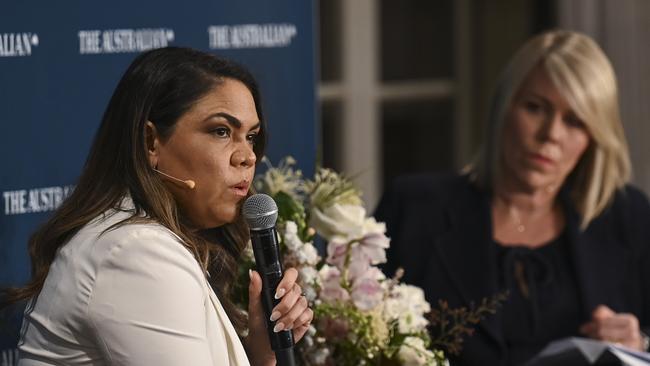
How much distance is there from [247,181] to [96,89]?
0.59m

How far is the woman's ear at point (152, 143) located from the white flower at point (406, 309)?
0.75m

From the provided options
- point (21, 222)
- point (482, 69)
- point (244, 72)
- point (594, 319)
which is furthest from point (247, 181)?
point (482, 69)

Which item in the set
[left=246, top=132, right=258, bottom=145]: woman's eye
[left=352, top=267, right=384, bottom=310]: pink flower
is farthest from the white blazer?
[left=352, top=267, right=384, bottom=310]: pink flower

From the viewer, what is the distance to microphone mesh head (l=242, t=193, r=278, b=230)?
174 centimetres

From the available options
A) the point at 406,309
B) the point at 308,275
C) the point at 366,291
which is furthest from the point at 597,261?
the point at 308,275

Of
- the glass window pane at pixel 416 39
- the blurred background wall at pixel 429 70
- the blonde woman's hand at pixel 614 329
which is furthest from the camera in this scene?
the glass window pane at pixel 416 39

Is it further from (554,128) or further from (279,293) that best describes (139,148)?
(554,128)

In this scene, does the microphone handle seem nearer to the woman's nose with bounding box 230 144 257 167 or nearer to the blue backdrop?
the woman's nose with bounding box 230 144 257 167

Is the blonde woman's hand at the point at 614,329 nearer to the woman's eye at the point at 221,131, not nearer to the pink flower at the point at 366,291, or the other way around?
the pink flower at the point at 366,291

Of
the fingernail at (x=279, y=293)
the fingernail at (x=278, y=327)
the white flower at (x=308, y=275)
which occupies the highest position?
the fingernail at (x=279, y=293)

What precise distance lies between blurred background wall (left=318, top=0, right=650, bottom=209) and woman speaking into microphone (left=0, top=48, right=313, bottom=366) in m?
3.19

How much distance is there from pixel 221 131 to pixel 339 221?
64cm

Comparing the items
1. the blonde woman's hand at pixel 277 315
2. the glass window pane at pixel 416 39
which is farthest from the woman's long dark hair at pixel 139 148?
the glass window pane at pixel 416 39

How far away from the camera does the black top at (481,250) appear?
10.5 ft
